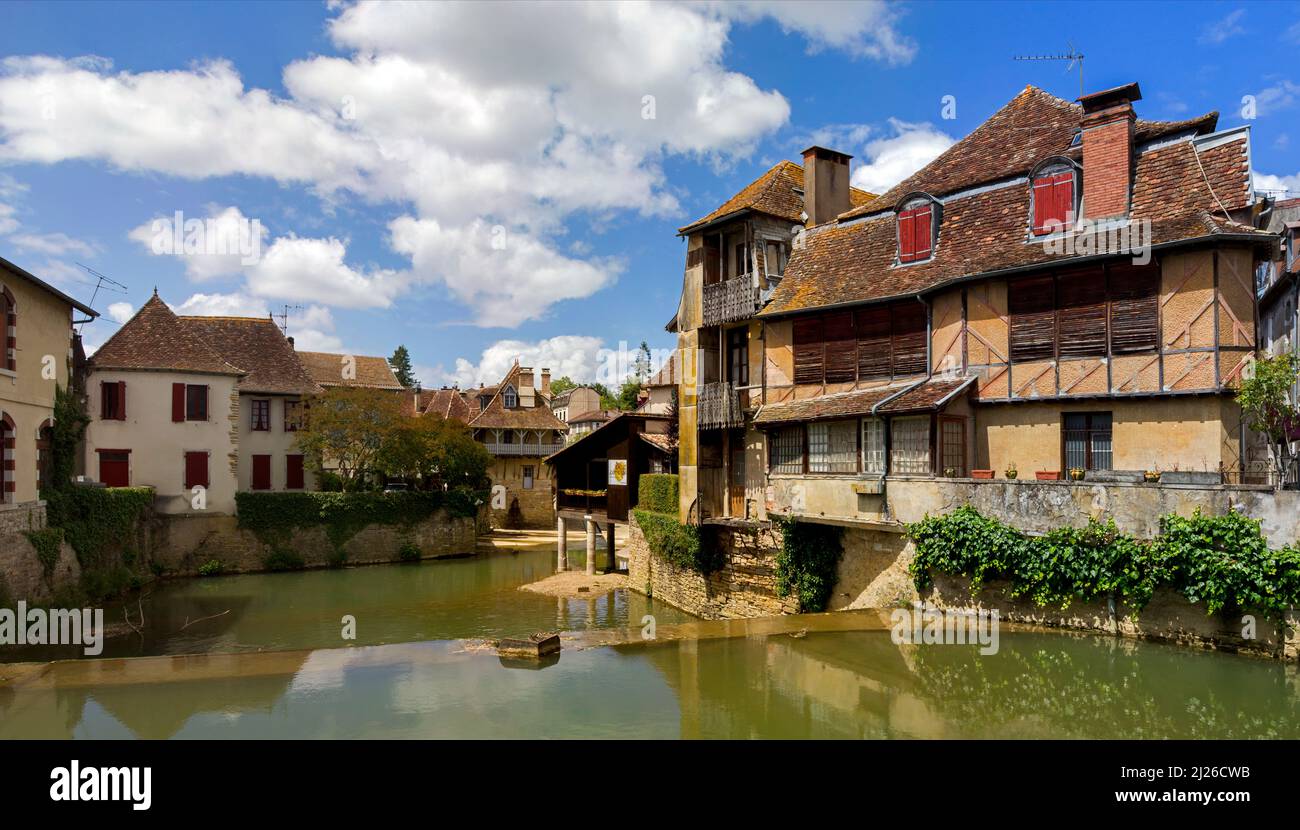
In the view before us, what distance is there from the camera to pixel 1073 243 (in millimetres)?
14766

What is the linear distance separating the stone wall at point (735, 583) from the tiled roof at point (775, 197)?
30.1ft

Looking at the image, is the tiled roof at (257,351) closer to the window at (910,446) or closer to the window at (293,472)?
the window at (293,472)

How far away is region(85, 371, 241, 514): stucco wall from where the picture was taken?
30219 mm

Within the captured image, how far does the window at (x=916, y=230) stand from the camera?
17766mm

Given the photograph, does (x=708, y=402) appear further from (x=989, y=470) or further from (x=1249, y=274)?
(x=1249, y=274)

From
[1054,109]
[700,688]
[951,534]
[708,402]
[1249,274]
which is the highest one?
[1054,109]

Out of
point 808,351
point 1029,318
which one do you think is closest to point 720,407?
point 808,351

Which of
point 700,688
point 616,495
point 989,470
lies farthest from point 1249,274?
point 616,495

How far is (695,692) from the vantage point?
10.9 meters

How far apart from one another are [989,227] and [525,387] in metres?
39.2

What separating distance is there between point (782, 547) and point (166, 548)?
26.6 m

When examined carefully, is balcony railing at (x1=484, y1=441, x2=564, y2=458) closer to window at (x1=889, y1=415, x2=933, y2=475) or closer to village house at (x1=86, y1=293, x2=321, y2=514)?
village house at (x1=86, y1=293, x2=321, y2=514)

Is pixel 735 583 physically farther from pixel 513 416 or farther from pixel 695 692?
pixel 513 416

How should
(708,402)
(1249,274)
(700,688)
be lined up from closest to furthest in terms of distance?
(700,688)
(1249,274)
(708,402)
